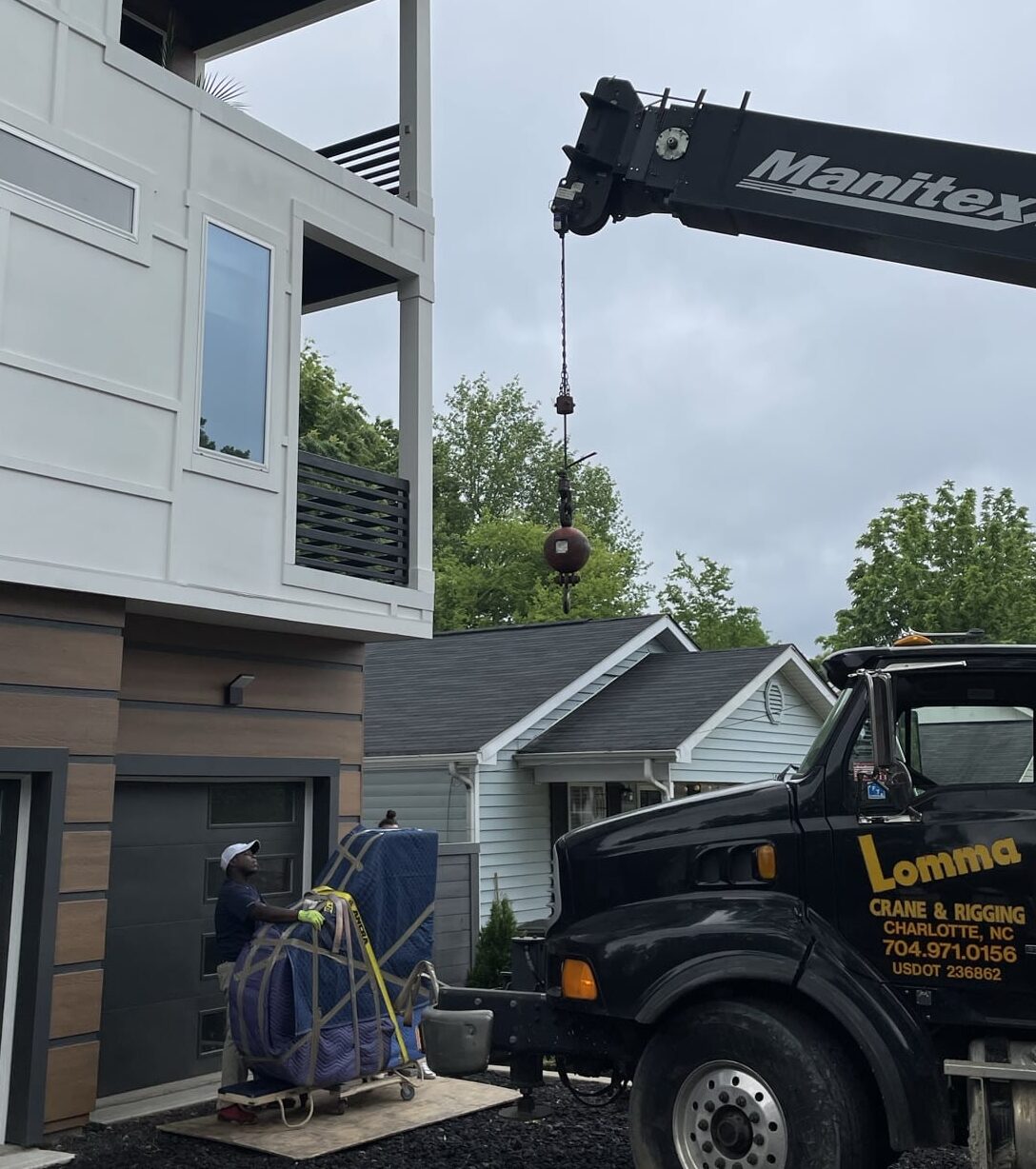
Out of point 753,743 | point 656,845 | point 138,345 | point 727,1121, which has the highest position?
point 138,345

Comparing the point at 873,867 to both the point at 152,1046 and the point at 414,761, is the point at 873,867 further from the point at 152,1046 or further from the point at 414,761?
the point at 414,761

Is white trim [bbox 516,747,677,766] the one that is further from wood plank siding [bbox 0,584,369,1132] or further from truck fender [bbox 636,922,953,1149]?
truck fender [bbox 636,922,953,1149]

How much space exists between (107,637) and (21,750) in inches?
36.2

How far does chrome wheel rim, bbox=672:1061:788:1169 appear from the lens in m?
5.45

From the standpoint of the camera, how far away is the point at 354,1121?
25.7ft

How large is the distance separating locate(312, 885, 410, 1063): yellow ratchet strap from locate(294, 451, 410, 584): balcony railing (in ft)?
8.80

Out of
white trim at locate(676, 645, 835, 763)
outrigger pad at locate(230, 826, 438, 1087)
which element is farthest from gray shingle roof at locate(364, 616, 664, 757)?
outrigger pad at locate(230, 826, 438, 1087)

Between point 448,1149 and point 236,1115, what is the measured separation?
1458 millimetres

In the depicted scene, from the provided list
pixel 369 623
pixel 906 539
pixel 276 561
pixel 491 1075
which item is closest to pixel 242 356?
pixel 276 561

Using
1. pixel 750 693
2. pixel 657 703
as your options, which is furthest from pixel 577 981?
pixel 750 693

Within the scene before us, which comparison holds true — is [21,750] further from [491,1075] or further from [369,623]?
[491,1075]

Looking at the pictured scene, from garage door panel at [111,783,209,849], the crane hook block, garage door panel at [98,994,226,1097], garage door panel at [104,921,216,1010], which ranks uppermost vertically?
the crane hook block

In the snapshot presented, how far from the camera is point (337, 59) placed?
16328 mm

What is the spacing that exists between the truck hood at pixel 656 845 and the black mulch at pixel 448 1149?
1.85 meters
